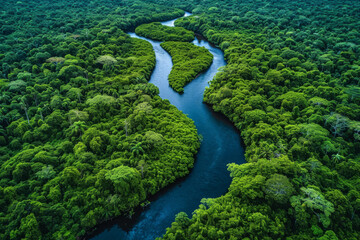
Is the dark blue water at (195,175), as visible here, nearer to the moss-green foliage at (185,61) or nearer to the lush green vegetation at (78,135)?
the lush green vegetation at (78,135)

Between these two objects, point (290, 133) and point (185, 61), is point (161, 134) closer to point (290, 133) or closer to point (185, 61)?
point (290, 133)

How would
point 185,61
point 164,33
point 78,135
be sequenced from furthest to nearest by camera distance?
1. point 164,33
2. point 185,61
3. point 78,135

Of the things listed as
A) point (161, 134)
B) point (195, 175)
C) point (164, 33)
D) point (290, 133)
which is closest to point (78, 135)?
point (161, 134)

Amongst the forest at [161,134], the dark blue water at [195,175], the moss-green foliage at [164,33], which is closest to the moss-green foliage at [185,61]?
the dark blue water at [195,175]

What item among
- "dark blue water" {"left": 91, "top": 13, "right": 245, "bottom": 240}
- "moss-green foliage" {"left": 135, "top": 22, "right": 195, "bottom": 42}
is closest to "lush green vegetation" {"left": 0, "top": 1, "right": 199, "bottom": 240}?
"dark blue water" {"left": 91, "top": 13, "right": 245, "bottom": 240}

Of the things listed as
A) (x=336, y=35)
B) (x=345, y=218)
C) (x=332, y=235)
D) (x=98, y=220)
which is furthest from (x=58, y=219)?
(x=336, y=35)

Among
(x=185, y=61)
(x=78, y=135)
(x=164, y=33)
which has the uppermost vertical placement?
(x=164, y=33)
